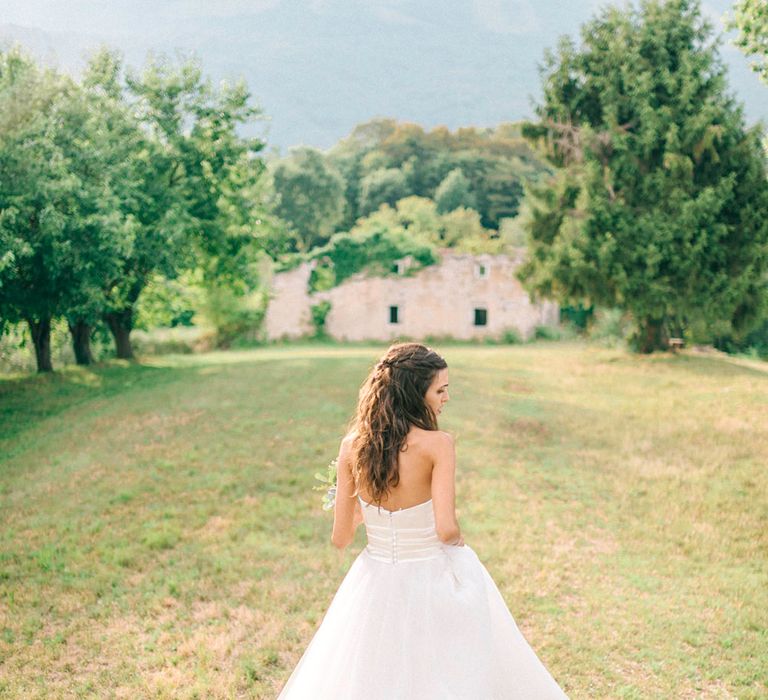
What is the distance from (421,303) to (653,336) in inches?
613

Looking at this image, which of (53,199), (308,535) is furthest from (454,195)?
(308,535)

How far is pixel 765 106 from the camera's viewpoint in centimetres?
16450

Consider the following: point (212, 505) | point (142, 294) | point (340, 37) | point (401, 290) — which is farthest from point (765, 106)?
point (212, 505)

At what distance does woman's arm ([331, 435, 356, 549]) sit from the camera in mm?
3508

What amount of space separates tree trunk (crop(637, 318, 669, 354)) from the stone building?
512 inches

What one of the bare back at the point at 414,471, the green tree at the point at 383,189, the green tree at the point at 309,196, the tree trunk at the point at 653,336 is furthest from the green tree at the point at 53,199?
the green tree at the point at 383,189

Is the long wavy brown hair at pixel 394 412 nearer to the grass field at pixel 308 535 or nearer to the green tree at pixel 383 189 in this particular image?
the grass field at pixel 308 535

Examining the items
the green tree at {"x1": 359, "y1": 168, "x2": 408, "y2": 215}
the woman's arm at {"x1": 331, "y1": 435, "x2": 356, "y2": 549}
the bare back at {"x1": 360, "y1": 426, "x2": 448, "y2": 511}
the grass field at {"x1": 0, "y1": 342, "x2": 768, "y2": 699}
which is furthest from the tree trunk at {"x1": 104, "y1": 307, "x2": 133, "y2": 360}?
the green tree at {"x1": 359, "y1": 168, "x2": 408, "y2": 215}

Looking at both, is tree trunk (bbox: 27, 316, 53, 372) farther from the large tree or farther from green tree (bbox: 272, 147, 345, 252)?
green tree (bbox: 272, 147, 345, 252)

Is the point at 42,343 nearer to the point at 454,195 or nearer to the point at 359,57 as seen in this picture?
the point at 454,195

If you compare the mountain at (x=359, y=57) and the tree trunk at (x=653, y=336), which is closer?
the tree trunk at (x=653, y=336)

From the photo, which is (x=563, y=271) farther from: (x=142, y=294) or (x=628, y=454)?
(x=142, y=294)

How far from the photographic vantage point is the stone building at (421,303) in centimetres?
3594

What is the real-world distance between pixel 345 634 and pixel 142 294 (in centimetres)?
2568
